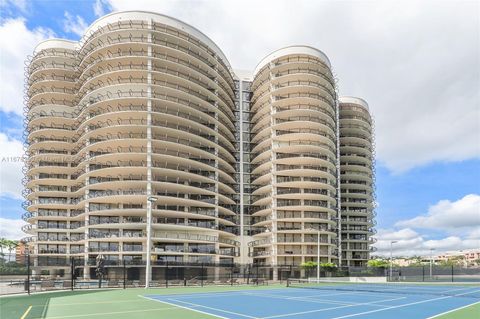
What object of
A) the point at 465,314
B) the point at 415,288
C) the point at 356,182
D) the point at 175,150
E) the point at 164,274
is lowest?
the point at 164,274

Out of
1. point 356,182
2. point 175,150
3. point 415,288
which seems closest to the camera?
point 415,288

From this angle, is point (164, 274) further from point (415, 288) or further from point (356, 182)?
point (356, 182)

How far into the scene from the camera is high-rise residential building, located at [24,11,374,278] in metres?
67.3

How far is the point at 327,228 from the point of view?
83000mm

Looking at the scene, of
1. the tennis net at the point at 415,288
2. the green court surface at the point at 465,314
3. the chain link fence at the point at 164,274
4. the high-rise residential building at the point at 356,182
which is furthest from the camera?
the high-rise residential building at the point at 356,182

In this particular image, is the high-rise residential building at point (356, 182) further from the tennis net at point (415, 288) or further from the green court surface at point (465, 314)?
the green court surface at point (465, 314)

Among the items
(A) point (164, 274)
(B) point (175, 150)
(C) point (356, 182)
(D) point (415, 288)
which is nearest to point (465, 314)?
(D) point (415, 288)

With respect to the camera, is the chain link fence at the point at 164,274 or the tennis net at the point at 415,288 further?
the chain link fence at the point at 164,274

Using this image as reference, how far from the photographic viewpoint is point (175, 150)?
239 ft

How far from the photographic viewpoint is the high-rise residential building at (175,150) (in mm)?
67312

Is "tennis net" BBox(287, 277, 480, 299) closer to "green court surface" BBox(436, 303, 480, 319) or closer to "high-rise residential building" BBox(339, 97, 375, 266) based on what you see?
"green court surface" BBox(436, 303, 480, 319)

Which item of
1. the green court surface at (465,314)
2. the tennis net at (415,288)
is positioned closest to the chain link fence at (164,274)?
the tennis net at (415,288)

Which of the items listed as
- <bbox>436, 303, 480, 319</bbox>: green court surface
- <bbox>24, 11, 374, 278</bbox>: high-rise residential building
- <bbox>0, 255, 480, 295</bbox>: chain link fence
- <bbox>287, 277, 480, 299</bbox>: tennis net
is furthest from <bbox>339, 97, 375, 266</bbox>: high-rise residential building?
<bbox>436, 303, 480, 319</bbox>: green court surface

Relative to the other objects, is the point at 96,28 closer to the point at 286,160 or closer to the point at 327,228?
the point at 286,160
